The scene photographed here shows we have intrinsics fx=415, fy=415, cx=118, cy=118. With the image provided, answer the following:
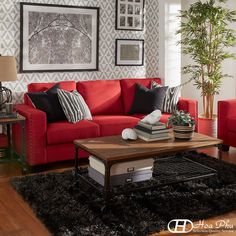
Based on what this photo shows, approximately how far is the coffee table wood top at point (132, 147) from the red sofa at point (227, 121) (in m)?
1.16

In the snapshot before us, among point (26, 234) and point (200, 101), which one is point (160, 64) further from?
point (26, 234)

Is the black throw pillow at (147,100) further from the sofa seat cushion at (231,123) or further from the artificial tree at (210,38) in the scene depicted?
the sofa seat cushion at (231,123)

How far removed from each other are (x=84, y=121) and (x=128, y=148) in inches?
50.1

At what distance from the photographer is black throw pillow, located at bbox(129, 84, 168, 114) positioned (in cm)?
523

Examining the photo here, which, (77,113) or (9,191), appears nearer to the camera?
(9,191)

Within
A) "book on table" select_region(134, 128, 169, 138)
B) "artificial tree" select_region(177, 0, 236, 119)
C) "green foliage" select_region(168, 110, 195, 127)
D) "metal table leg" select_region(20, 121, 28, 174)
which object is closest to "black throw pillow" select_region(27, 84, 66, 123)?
"metal table leg" select_region(20, 121, 28, 174)

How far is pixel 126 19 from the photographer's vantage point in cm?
585

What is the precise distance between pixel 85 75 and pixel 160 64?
4.06ft

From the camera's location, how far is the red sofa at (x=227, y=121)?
499cm

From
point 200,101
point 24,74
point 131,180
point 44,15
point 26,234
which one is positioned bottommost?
point 26,234

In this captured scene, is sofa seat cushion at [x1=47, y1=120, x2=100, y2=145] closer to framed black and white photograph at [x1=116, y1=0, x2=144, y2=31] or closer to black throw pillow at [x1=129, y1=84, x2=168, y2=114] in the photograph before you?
black throw pillow at [x1=129, y1=84, x2=168, y2=114]

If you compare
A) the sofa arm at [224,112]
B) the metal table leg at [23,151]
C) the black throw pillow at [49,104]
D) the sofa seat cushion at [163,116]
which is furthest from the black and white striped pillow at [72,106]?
the sofa arm at [224,112]

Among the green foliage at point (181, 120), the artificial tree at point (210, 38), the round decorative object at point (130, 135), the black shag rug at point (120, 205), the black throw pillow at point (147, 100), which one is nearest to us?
the black shag rug at point (120, 205)

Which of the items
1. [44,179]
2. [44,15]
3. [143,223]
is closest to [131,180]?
[143,223]
